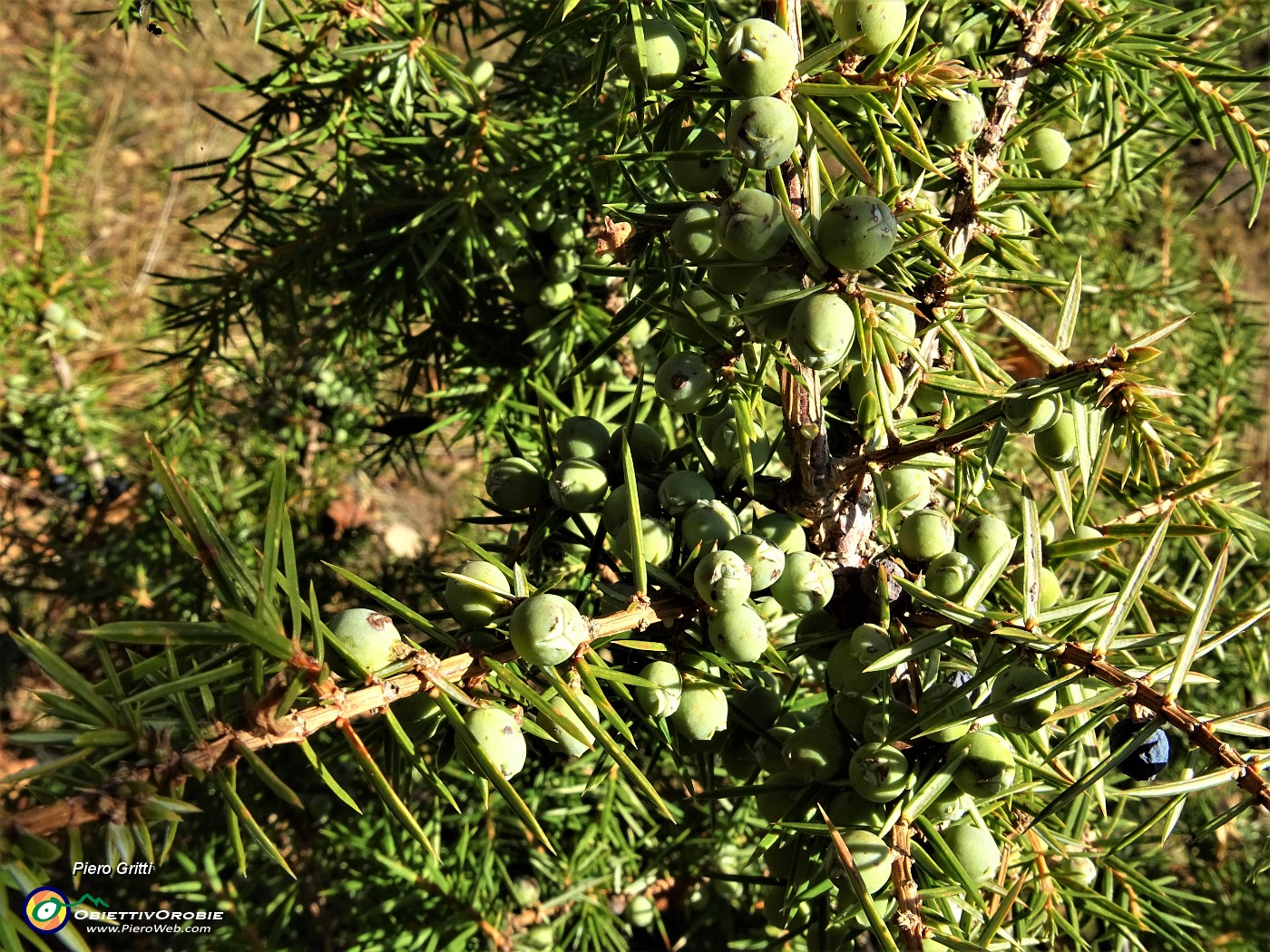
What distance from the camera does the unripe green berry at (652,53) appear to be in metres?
0.58

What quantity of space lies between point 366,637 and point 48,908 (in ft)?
1.05

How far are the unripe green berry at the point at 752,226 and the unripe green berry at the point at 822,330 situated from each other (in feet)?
0.14

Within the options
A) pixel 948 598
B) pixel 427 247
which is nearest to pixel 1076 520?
pixel 948 598

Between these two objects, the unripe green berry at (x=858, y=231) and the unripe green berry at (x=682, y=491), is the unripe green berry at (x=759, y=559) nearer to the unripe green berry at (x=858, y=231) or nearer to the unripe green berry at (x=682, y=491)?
the unripe green berry at (x=682, y=491)

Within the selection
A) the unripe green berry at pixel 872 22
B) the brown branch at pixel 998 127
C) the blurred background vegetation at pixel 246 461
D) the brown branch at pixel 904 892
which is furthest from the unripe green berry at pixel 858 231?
the blurred background vegetation at pixel 246 461

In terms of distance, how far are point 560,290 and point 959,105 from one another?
0.55m

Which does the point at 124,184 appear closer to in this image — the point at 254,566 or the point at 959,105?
the point at 254,566

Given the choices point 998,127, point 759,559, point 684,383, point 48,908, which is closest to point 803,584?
point 759,559

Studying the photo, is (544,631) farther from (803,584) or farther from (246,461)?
(246,461)

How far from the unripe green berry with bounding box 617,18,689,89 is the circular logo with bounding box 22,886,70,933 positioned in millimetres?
629

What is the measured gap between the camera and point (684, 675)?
2.13 ft

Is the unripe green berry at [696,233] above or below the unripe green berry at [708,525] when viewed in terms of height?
above

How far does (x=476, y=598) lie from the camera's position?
59cm

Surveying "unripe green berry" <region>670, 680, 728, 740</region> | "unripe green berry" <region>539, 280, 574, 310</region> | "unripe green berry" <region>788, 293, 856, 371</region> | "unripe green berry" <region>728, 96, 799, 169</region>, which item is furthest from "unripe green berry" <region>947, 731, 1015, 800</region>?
"unripe green berry" <region>539, 280, 574, 310</region>
